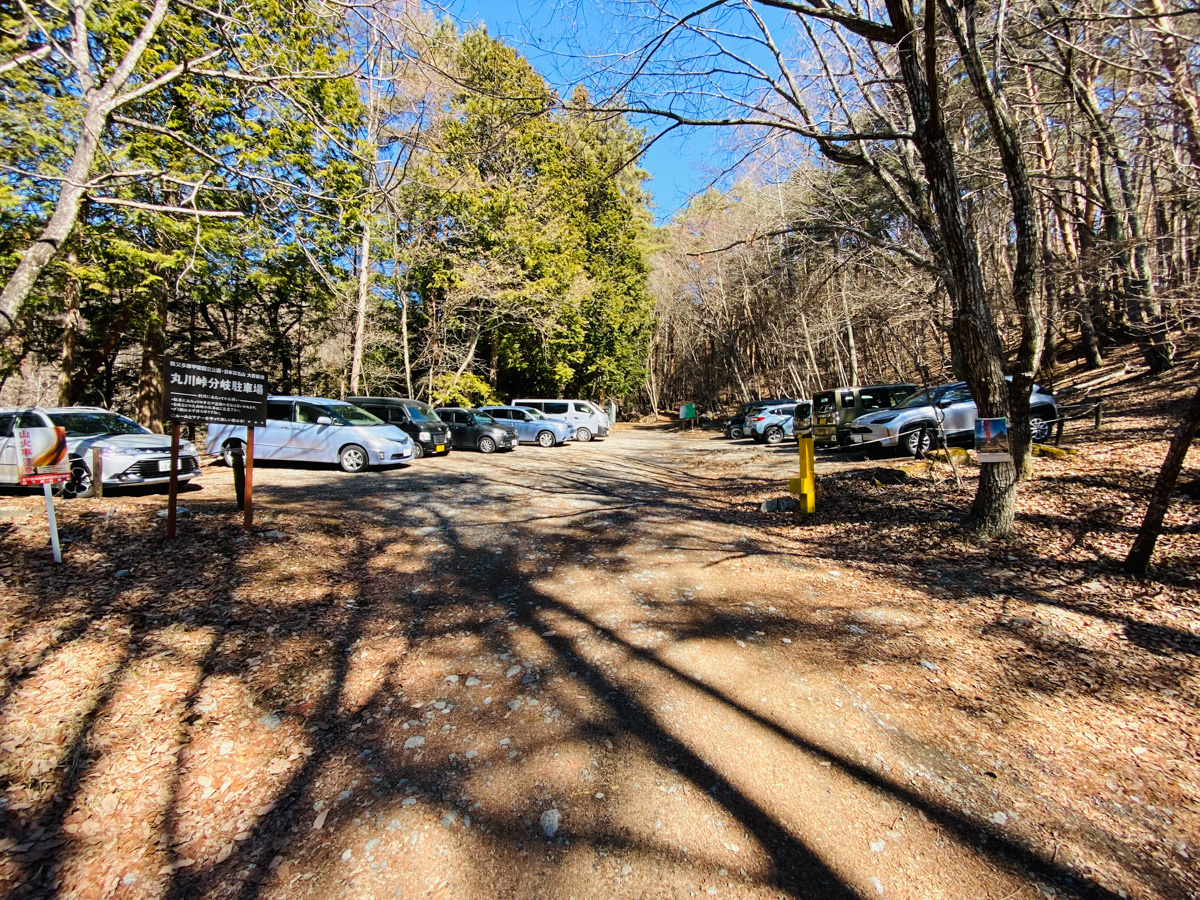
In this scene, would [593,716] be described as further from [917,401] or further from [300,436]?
[917,401]

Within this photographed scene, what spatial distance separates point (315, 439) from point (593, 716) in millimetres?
10817

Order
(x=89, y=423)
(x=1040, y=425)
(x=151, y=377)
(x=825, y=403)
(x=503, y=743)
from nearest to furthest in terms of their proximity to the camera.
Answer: (x=503, y=743) → (x=89, y=423) → (x=1040, y=425) → (x=825, y=403) → (x=151, y=377)

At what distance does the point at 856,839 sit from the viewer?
224 cm

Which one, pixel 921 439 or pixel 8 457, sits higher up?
pixel 8 457

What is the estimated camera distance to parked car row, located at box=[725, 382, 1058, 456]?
1100cm

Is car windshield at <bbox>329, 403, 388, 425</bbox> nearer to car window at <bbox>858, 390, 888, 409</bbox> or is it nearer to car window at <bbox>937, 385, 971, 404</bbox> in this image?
car window at <bbox>858, 390, 888, 409</bbox>

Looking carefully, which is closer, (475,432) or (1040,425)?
(1040,425)

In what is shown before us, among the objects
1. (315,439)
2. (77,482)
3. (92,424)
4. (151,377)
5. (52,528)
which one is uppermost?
(151,377)

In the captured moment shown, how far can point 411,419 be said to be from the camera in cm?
1527

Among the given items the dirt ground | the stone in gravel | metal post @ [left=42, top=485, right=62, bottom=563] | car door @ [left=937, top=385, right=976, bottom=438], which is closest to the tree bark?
the dirt ground

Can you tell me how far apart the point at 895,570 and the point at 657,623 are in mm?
2999

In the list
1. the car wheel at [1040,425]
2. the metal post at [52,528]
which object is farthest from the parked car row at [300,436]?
the car wheel at [1040,425]

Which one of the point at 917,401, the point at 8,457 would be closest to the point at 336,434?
the point at 8,457

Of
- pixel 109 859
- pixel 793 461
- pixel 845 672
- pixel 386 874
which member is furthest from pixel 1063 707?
pixel 793 461
